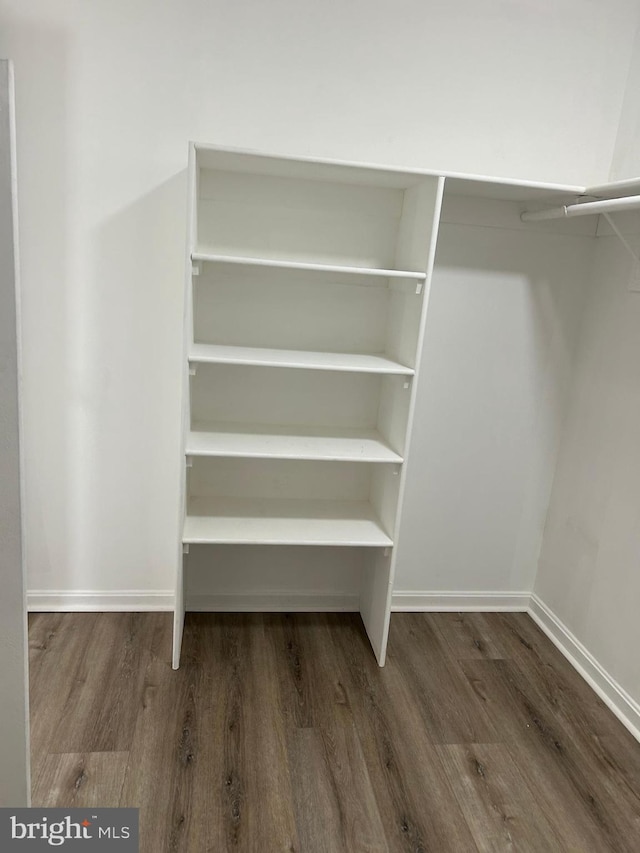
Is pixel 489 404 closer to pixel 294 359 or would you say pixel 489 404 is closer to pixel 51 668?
pixel 294 359

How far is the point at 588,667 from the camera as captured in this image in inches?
104

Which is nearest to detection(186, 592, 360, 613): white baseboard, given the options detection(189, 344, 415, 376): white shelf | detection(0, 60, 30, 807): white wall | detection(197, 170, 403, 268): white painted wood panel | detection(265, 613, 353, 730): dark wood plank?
detection(265, 613, 353, 730): dark wood plank

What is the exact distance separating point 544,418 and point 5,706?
2.41 m

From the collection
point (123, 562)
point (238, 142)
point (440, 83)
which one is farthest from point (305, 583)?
point (440, 83)

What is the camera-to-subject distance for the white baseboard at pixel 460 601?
3020mm

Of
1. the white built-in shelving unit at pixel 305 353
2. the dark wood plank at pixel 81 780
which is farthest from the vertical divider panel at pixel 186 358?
the dark wood plank at pixel 81 780

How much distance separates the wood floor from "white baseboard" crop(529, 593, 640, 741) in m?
0.05

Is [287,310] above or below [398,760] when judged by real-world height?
above

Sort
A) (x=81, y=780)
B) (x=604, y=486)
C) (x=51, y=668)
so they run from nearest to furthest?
(x=81, y=780) → (x=51, y=668) → (x=604, y=486)

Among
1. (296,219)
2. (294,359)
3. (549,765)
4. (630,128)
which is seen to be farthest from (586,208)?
(549,765)

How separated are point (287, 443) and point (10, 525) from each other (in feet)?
4.11

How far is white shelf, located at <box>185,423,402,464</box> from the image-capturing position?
7.68 ft

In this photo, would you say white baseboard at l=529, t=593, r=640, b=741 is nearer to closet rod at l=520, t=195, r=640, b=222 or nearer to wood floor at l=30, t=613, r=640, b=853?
wood floor at l=30, t=613, r=640, b=853

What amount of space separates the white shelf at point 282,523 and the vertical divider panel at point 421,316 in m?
0.11
